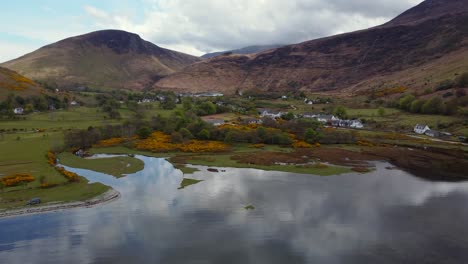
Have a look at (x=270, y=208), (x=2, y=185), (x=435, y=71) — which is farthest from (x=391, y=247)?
(x=435, y=71)

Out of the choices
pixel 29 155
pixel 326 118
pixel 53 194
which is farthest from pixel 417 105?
pixel 29 155


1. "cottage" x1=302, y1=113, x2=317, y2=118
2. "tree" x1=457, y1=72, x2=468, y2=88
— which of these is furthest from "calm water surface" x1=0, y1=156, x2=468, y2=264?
"tree" x1=457, y1=72, x2=468, y2=88

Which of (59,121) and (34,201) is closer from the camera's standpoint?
(34,201)

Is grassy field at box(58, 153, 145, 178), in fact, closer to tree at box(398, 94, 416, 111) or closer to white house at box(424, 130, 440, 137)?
white house at box(424, 130, 440, 137)

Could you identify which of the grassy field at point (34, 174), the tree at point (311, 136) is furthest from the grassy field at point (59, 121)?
the tree at point (311, 136)

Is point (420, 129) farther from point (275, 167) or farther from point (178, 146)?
point (178, 146)

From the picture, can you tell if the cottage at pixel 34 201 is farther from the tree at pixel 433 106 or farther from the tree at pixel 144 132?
the tree at pixel 433 106

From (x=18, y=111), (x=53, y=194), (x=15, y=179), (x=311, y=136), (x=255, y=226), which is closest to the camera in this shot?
(x=255, y=226)
